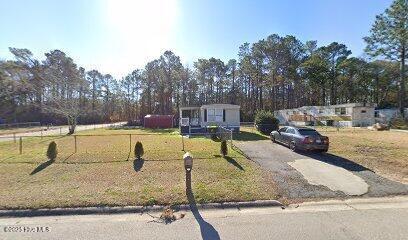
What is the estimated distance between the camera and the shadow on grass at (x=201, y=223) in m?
5.79

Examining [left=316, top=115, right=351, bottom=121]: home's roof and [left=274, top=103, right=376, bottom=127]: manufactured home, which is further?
[left=316, top=115, right=351, bottom=121]: home's roof

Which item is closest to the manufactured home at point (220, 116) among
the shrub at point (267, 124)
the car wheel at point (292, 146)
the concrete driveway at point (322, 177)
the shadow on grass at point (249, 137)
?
the shrub at point (267, 124)

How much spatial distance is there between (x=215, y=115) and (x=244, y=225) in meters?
25.5

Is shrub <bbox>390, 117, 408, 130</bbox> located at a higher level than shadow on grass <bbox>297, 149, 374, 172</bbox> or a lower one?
higher

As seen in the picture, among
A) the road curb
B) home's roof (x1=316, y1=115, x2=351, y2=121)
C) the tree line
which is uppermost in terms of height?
the tree line

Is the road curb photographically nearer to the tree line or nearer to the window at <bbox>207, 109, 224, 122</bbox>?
the window at <bbox>207, 109, 224, 122</bbox>

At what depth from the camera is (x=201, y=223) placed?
6.51 meters

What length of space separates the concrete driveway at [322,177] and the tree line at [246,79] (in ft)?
130

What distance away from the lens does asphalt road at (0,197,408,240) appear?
229 inches

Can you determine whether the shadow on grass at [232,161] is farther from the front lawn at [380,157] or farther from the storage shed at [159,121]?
the storage shed at [159,121]

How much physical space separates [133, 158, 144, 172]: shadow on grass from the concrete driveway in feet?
15.3

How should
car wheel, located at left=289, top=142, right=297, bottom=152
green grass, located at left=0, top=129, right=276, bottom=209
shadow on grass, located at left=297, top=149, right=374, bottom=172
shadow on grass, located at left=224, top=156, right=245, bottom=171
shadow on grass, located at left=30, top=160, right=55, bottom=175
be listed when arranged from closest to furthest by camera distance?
green grass, located at left=0, top=129, right=276, bottom=209 < shadow on grass, located at left=30, top=160, right=55, bottom=175 < shadow on grass, located at left=224, top=156, right=245, bottom=171 < shadow on grass, located at left=297, top=149, right=374, bottom=172 < car wheel, located at left=289, top=142, right=297, bottom=152

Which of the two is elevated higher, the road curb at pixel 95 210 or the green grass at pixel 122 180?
the green grass at pixel 122 180

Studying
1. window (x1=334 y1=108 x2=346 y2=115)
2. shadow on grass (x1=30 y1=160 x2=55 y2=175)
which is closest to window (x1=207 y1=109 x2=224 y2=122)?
window (x1=334 y1=108 x2=346 y2=115)
